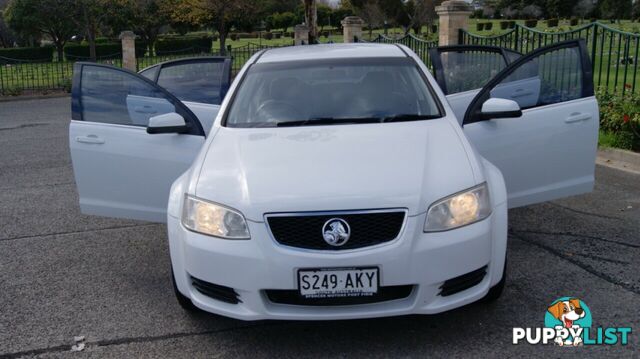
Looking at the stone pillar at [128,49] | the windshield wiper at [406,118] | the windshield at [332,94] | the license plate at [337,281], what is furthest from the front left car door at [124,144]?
the stone pillar at [128,49]

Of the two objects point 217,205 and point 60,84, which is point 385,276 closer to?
point 217,205

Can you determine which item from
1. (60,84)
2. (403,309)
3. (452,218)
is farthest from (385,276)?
(60,84)

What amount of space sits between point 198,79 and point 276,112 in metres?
1.88

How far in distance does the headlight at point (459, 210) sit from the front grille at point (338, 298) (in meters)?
0.34

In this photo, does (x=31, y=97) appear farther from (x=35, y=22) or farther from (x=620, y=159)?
(x=35, y=22)

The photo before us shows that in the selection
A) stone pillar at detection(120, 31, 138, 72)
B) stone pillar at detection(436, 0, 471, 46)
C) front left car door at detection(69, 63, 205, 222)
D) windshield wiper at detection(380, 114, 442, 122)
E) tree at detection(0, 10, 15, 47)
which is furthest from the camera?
tree at detection(0, 10, 15, 47)

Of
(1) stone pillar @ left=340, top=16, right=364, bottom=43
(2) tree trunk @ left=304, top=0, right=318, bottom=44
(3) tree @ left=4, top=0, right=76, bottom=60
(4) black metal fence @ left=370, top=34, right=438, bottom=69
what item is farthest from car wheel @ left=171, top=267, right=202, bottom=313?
(3) tree @ left=4, top=0, right=76, bottom=60

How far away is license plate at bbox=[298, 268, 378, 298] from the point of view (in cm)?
334

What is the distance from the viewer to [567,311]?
13.3ft

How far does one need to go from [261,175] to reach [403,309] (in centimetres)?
100

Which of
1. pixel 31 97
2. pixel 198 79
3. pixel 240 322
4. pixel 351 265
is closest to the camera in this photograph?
pixel 351 265

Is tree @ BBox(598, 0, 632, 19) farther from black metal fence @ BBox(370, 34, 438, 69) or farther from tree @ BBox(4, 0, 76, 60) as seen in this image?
black metal fence @ BBox(370, 34, 438, 69)

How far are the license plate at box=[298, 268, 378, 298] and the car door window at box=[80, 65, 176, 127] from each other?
2262 millimetres

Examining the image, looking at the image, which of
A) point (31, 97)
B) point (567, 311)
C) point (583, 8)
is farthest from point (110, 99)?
point (583, 8)
